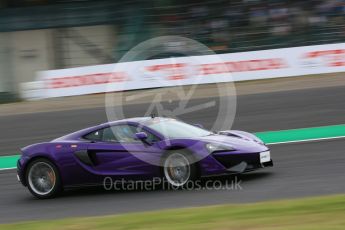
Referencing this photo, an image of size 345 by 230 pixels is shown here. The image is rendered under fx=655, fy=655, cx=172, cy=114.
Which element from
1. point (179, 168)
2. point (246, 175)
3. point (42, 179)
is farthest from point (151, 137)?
point (42, 179)

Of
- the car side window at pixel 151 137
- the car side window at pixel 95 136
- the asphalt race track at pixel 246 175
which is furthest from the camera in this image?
the car side window at pixel 95 136

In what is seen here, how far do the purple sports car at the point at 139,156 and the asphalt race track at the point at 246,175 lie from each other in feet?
0.87

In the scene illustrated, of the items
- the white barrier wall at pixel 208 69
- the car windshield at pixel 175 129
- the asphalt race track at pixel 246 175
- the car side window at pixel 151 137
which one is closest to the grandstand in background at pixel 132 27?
the white barrier wall at pixel 208 69

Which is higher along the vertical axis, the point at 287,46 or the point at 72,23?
the point at 72,23

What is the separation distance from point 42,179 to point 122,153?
4.52 feet

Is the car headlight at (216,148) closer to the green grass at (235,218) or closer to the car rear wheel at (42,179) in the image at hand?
the green grass at (235,218)

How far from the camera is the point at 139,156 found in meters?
9.16

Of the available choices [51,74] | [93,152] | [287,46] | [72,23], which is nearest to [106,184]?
[93,152]

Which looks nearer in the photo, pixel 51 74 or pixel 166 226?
pixel 166 226

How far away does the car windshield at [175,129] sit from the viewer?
9242 mm

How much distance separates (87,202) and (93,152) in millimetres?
754

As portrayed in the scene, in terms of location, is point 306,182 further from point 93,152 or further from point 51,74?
point 51,74

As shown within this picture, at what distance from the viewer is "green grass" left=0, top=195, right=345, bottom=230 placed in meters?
6.34

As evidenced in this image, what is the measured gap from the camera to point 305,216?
6.54 metres
